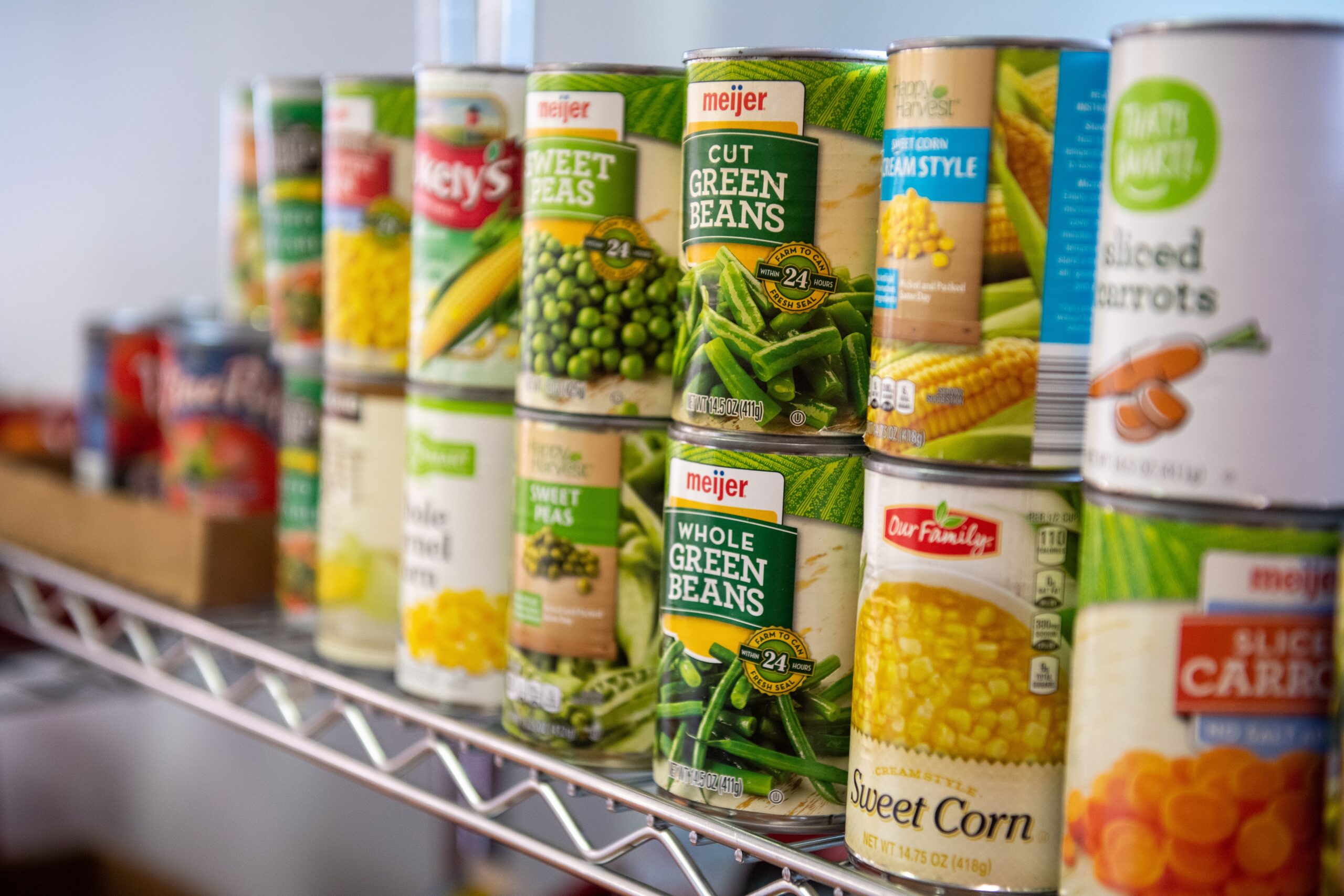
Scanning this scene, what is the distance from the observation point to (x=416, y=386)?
3.59 feet

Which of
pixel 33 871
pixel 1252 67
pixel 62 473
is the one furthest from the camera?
pixel 33 871

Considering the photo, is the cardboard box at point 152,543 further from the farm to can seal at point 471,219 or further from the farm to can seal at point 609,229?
the farm to can seal at point 609,229

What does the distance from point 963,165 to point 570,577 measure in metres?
0.42

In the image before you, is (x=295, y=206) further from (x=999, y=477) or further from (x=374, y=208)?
(x=999, y=477)

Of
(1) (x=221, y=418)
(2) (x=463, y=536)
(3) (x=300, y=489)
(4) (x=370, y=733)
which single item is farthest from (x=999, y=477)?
(1) (x=221, y=418)

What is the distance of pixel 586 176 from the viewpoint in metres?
0.94

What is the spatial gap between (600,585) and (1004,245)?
0.39 m

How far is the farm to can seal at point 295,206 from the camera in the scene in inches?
51.6

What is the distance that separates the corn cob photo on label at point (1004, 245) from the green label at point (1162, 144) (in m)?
0.06

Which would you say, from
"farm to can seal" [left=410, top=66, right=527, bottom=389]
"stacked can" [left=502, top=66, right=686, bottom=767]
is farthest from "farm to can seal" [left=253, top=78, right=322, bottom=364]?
"stacked can" [left=502, top=66, right=686, bottom=767]

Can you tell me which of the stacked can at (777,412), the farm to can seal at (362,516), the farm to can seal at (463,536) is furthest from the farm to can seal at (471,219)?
the stacked can at (777,412)

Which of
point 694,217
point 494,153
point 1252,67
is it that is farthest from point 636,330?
point 1252,67

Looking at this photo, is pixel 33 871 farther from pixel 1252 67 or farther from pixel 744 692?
pixel 1252 67

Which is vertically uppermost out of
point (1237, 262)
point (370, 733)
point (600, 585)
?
point (1237, 262)
